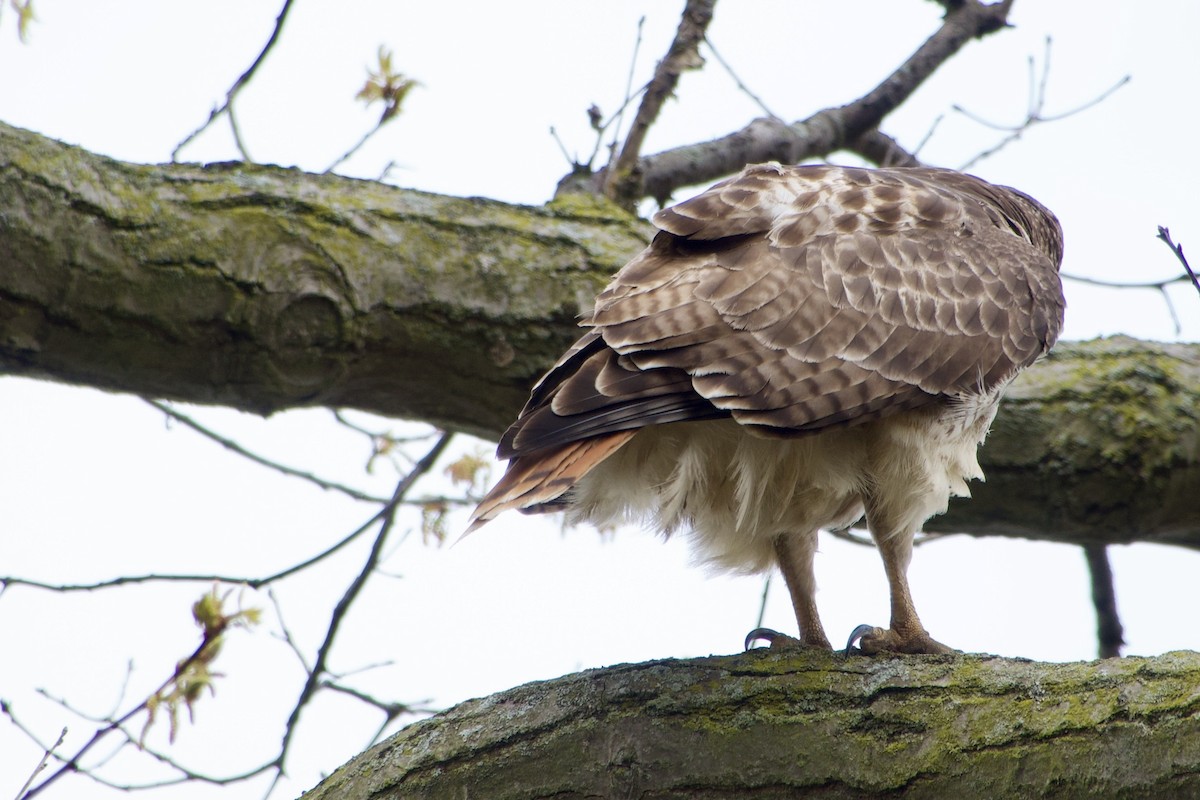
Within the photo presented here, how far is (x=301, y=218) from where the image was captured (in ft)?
12.6

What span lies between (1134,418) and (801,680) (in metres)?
2.16

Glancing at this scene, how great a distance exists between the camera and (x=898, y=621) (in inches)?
135

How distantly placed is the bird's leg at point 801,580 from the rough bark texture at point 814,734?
2.76 feet

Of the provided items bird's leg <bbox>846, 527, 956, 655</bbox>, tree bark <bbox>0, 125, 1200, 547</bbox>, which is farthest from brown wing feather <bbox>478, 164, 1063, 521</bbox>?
tree bark <bbox>0, 125, 1200, 547</bbox>

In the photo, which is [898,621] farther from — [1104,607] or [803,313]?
[1104,607]

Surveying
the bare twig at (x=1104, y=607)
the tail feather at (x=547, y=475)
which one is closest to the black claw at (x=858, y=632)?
the tail feather at (x=547, y=475)

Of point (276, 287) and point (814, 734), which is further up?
point (276, 287)

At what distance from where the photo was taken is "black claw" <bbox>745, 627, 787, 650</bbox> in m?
3.57

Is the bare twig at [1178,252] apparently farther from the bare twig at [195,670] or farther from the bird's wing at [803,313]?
the bare twig at [195,670]

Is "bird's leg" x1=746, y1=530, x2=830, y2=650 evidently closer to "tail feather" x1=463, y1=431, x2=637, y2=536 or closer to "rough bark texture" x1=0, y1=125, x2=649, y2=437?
"rough bark texture" x1=0, y1=125, x2=649, y2=437

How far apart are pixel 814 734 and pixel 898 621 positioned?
99 cm

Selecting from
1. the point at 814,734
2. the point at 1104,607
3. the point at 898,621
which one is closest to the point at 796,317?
the point at 898,621

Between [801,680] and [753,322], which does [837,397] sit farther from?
[801,680]

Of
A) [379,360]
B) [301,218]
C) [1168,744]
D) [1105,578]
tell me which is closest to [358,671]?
[379,360]
